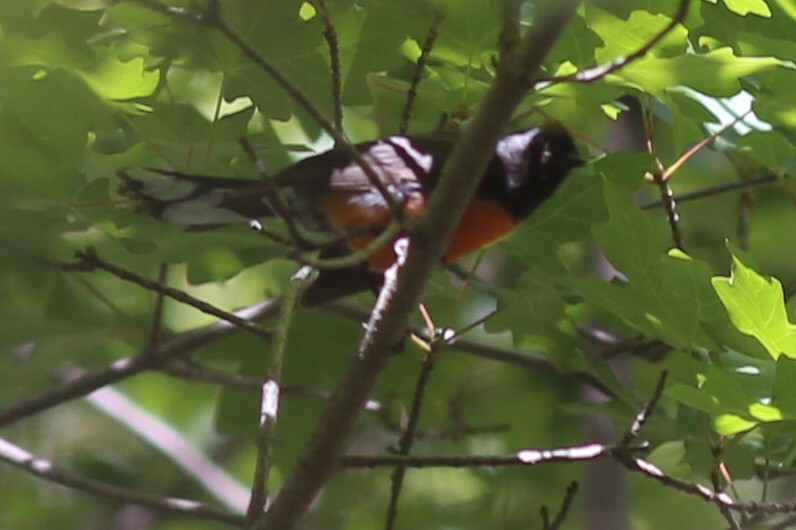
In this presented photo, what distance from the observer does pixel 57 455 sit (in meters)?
4.18

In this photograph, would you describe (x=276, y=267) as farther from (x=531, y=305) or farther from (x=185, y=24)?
(x=185, y=24)

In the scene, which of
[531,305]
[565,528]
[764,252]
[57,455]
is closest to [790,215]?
[764,252]

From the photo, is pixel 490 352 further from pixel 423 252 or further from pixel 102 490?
pixel 423 252

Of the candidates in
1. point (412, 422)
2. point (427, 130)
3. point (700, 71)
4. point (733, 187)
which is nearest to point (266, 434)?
point (412, 422)

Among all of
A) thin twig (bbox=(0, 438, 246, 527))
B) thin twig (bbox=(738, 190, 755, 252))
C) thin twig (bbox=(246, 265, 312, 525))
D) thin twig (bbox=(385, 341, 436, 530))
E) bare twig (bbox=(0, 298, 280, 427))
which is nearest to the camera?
thin twig (bbox=(246, 265, 312, 525))

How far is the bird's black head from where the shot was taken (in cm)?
Result: 258

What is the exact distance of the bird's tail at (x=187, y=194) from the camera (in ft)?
6.69

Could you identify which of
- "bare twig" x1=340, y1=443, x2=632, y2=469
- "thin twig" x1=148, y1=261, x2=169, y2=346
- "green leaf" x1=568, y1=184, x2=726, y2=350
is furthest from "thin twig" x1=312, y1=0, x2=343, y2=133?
"thin twig" x1=148, y1=261, x2=169, y2=346

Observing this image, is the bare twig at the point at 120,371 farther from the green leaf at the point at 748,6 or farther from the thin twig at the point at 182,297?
the green leaf at the point at 748,6

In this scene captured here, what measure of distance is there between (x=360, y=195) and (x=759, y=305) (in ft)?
3.44

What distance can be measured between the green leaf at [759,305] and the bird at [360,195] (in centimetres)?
68

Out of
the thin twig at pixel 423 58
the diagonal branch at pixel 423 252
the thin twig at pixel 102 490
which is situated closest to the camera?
the diagonal branch at pixel 423 252

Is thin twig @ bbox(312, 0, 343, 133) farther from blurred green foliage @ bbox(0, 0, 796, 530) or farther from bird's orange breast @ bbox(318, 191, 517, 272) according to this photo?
bird's orange breast @ bbox(318, 191, 517, 272)

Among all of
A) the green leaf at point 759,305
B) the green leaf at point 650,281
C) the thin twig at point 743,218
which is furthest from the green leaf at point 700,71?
the thin twig at point 743,218
